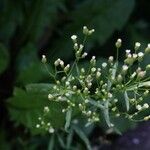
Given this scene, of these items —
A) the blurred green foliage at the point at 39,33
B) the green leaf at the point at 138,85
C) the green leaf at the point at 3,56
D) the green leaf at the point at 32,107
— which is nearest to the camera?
the green leaf at the point at 138,85

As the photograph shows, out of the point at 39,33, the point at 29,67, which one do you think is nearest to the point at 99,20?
the point at 39,33

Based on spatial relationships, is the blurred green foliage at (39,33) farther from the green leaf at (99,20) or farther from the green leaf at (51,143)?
the green leaf at (51,143)

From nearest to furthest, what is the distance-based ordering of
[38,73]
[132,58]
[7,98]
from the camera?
[132,58] < [38,73] < [7,98]

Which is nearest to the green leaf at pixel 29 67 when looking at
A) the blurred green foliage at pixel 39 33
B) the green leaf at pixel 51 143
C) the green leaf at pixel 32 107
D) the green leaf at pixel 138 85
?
the blurred green foliage at pixel 39 33

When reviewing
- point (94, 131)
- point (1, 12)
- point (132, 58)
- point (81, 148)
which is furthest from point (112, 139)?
point (132, 58)

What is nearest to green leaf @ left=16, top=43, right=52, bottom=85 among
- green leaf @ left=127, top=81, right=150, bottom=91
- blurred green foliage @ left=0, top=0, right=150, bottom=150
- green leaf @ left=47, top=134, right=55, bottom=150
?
blurred green foliage @ left=0, top=0, right=150, bottom=150

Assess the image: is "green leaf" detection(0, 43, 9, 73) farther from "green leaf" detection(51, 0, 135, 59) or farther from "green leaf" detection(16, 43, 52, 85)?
"green leaf" detection(51, 0, 135, 59)

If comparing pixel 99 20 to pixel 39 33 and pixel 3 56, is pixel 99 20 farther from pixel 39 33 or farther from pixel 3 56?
pixel 3 56

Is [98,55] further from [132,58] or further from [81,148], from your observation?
[132,58]

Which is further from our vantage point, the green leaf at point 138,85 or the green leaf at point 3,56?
the green leaf at point 3,56
